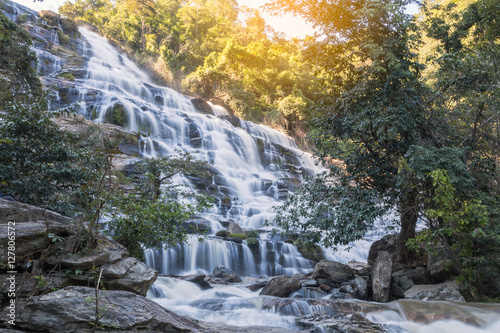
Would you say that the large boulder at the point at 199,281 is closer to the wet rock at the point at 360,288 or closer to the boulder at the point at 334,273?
the boulder at the point at 334,273

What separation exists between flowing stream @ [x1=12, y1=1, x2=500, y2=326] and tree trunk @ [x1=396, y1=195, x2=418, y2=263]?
2663mm

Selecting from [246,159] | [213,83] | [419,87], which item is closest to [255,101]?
[213,83]

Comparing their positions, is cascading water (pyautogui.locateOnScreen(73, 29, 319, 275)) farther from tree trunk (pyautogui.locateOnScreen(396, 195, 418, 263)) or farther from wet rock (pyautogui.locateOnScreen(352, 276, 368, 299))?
wet rock (pyautogui.locateOnScreen(352, 276, 368, 299))

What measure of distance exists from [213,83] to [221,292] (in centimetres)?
2796

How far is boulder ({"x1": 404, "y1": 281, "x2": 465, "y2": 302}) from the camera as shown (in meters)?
7.05

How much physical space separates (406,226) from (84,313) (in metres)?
8.77

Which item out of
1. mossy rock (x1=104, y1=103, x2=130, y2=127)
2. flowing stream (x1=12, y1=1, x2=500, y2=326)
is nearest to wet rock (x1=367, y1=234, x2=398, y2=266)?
flowing stream (x1=12, y1=1, x2=500, y2=326)

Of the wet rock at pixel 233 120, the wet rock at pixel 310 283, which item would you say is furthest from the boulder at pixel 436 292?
the wet rock at pixel 233 120

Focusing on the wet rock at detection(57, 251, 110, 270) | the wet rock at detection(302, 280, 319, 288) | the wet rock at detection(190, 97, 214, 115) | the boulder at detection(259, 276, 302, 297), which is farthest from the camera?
the wet rock at detection(190, 97, 214, 115)

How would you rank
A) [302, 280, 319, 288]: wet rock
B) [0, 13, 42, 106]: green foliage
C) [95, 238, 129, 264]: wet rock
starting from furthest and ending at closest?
[0, 13, 42, 106]: green foliage
[302, 280, 319, 288]: wet rock
[95, 238, 129, 264]: wet rock

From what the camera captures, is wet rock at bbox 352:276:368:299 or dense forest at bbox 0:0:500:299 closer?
dense forest at bbox 0:0:500:299

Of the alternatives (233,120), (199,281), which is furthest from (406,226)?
(233,120)

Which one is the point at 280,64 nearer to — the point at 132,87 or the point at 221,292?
the point at 132,87

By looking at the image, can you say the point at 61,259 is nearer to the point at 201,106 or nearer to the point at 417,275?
the point at 417,275
